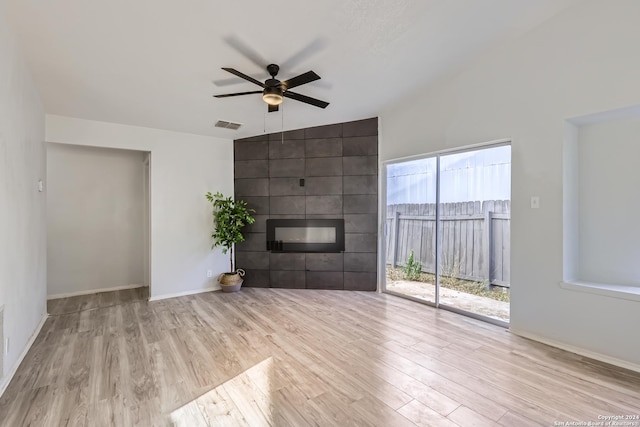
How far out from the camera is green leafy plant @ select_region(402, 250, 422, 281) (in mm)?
4391

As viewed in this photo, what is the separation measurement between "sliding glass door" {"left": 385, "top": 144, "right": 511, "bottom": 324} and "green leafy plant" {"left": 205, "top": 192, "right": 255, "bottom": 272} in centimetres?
246

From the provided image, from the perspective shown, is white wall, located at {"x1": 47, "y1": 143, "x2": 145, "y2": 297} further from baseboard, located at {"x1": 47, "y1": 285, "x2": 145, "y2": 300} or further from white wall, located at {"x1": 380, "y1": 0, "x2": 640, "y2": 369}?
white wall, located at {"x1": 380, "y1": 0, "x2": 640, "y2": 369}

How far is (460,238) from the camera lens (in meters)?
3.87

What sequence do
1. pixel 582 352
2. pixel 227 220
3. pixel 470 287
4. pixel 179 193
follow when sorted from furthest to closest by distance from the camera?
pixel 227 220 → pixel 179 193 → pixel 470 287 → pixel 582 352

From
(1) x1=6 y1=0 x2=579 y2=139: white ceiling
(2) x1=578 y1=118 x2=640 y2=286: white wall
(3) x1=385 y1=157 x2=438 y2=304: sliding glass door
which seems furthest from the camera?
(3) x1=385 y1=157 x2=438 y2=304: sliding glass door

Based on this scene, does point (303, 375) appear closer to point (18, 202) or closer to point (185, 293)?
point (18, 202)

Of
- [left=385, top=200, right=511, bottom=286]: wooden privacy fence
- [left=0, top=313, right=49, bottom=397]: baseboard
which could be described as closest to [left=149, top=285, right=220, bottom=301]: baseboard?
[left=0, top=313, right=49, bottom=397]: baseboard

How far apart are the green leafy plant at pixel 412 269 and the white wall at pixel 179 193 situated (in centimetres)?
312

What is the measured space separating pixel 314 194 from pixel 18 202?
3.56 meters

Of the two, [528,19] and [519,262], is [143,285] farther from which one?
[528,19]

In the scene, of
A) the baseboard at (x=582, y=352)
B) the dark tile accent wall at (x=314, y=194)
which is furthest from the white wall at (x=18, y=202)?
the baseboard at (x=582, y=352)

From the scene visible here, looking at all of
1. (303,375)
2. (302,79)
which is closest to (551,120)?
(302,79)

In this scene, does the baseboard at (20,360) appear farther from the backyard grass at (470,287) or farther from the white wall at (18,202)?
the backyard grass at (470,287)

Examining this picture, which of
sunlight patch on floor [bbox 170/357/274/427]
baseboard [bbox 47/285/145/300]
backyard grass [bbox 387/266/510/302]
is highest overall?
backyard grass [bbox 387/266/510/302]
